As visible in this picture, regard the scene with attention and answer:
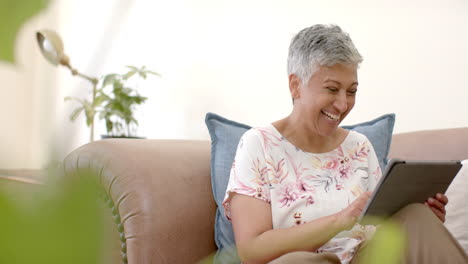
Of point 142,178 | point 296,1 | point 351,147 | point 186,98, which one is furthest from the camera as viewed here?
point 186,98

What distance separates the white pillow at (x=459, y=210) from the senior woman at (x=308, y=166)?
0.87 ft

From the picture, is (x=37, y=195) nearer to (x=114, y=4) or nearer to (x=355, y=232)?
(x=114, y=4)

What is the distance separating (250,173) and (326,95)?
0.29 meters

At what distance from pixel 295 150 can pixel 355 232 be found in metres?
0.26

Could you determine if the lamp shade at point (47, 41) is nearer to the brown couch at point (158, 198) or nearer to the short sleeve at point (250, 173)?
the brown couch at point (158, 198)

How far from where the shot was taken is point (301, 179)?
148 centimetres

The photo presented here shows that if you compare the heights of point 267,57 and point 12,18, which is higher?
point 267,57

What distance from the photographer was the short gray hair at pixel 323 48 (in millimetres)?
1439

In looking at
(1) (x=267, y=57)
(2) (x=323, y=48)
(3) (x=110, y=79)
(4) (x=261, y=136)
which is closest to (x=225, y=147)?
(4) (x=261, y=136)

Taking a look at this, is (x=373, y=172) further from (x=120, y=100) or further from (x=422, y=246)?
(x=120, y=100)

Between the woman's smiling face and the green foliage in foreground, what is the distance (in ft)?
4.55

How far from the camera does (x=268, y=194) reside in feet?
4.68

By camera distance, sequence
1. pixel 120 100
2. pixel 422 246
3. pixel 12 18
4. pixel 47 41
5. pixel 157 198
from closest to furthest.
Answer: pixel 12 18 → pixel 47 41 → pixel 422 246 → pixel 157 198 → pixel 120 100

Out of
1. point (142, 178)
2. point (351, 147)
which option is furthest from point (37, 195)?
point (351, 147)
